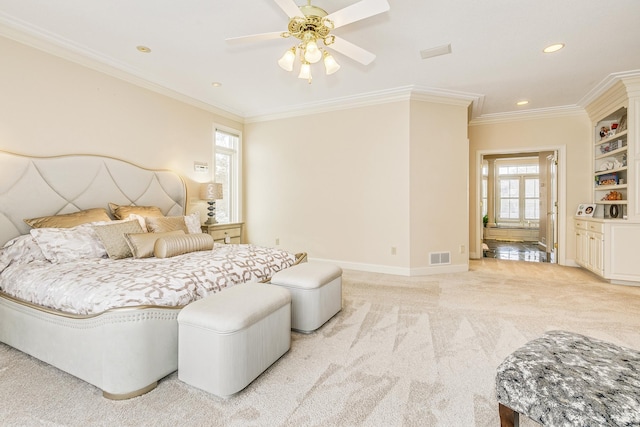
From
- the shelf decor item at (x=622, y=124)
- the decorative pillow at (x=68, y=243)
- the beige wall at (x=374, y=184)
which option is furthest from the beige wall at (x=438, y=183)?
the decorative pillow at (x=68, y=243)

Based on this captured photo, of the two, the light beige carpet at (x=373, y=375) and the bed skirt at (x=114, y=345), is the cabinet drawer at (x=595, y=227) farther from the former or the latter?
the bed skirt at (x=114, y=345)

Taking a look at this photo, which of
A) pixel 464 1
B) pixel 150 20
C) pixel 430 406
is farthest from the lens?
pixel 150 20

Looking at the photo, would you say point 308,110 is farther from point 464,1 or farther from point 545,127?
point 545,127

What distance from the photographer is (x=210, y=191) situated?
4531mm

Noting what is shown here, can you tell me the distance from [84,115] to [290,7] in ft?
8.91

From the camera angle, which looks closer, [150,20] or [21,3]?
[21,3]

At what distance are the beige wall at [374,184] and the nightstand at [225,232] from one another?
2.73 ft

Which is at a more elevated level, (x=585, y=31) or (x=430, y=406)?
(x=585, y=31)

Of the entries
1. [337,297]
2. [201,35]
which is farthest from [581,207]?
[201,35]

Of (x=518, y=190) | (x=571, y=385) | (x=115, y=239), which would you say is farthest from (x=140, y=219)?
(x=518, y=190)

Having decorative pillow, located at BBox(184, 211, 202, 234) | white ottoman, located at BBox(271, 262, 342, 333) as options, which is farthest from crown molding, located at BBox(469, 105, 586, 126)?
decorative pillow, located at BBox(184, 211, 202, 234)

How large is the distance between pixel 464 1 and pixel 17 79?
4101mm

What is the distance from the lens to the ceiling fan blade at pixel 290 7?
1.98 m

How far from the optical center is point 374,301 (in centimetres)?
328
